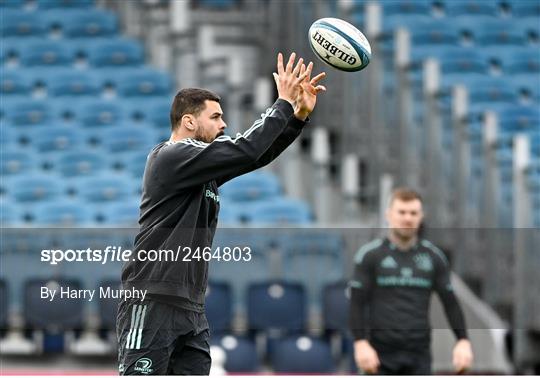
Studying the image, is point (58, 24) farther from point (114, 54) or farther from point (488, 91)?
point (488, 91)

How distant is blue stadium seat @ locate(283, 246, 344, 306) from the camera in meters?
11.0

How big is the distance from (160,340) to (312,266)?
5.22m

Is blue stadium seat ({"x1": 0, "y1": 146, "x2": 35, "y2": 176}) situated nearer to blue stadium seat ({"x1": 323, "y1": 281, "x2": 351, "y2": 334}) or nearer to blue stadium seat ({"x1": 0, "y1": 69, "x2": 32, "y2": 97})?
blue stadium seat ({"x1": 0, "y1": 69, "x2": 32, "y2": 97})

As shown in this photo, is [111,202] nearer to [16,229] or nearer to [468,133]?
[16,229]

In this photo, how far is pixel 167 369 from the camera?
19.3ft

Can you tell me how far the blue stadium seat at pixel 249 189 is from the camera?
12133mm

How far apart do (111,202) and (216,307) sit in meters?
1.84

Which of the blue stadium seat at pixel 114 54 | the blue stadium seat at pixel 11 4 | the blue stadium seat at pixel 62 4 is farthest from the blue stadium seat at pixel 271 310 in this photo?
the blue stadium seat at pixel 11 4

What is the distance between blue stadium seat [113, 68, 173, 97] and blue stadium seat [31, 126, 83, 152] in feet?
3.29

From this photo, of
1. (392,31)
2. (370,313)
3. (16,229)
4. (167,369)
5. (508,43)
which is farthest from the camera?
(508,43)

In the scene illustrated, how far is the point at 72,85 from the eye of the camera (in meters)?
14.2

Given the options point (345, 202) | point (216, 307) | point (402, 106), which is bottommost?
point (216, 307)

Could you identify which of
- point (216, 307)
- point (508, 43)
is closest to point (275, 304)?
point (216, 307)

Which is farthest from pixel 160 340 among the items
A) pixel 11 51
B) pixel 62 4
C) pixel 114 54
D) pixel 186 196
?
pixel 62 4
